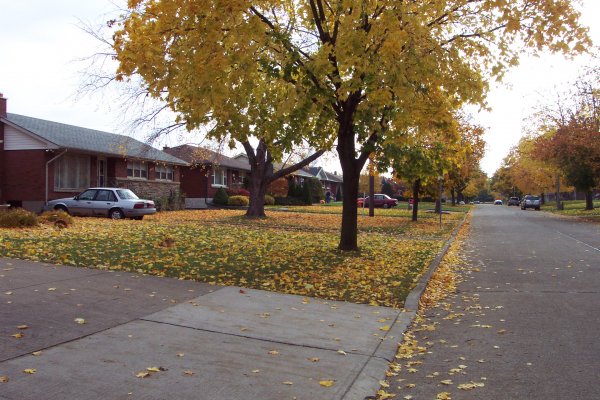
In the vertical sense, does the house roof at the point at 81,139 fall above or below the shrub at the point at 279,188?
above

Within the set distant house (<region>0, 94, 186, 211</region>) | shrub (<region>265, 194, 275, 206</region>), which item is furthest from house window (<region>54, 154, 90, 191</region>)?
shrub (<region>265, 194, 275, 206</region>)

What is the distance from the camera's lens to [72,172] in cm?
2533

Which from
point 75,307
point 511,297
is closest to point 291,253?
point 511,297

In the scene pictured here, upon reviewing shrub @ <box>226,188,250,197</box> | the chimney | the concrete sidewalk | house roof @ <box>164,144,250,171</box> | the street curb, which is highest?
the chimney

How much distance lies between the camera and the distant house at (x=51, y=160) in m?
23.4

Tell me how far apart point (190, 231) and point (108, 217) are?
6.80m

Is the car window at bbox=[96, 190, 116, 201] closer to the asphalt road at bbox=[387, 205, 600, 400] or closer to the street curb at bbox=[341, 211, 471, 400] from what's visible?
the asphalt road at bbox=[387, 205, 600, 400]

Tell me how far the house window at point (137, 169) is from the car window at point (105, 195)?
7.03m

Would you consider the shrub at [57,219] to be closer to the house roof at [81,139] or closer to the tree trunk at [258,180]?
the house roof at [81,139]

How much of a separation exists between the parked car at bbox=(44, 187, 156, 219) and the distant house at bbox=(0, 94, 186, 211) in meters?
1.88

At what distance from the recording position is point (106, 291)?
741 centimetres

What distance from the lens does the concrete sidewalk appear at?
4.32m

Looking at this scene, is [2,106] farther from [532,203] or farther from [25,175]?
[532,203]

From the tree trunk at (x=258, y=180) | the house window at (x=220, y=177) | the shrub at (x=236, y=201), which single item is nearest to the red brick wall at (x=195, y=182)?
the house window at (x=220, y=177)
